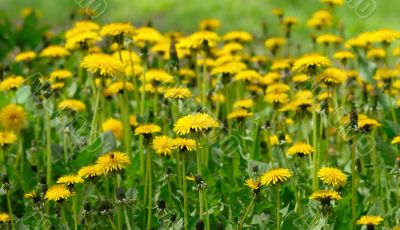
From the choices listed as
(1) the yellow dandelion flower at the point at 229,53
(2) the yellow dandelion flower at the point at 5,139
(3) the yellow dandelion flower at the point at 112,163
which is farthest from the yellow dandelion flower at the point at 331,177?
(1) the yellow dandelion flower at the point at 229,53

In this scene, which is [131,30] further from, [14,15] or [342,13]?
[14,15]

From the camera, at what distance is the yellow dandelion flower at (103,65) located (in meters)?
2.70

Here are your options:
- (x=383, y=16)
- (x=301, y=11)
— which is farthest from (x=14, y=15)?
(x=383, y=16)

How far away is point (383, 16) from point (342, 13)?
1.41 ft

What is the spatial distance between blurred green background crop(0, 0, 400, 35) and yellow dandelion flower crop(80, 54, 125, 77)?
4.27 m

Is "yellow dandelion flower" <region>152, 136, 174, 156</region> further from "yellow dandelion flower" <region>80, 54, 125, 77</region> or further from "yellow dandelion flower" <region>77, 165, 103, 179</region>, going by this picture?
"yellow dandelion flower" <region>80, 54, 125, 77</region>

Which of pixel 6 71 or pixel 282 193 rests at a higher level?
pixel 6 71

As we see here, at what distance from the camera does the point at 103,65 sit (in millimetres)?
2717

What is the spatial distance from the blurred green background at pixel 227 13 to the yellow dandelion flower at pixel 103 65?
4.27 meters

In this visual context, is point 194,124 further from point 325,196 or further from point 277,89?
point 277,89

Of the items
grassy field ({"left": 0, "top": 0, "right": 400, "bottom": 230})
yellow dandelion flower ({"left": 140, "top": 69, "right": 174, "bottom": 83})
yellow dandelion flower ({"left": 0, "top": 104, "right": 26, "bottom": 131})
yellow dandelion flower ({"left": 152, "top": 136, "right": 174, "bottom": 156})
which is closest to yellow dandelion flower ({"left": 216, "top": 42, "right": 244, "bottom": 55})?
grassy field ({"left": 0, "top": 0, "right": 400, "bottom": 230})

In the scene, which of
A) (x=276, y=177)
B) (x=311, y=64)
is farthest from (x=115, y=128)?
(x=276, y=177)

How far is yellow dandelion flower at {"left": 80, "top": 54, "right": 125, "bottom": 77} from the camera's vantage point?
270 centimetres

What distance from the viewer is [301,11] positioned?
745 centimetres
